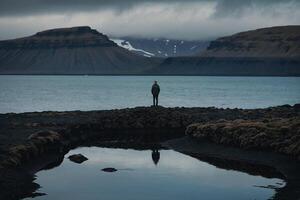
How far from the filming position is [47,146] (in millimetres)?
35625

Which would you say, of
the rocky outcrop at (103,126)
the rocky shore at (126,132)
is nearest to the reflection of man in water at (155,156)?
the rocky shore at (126,132)

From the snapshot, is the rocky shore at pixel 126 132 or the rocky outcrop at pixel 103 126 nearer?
the rocky shore at pixel 126 132

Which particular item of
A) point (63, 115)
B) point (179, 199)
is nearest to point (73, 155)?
point (179, 199)

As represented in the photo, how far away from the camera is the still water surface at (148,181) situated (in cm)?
2533

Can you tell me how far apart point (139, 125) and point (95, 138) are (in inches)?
209

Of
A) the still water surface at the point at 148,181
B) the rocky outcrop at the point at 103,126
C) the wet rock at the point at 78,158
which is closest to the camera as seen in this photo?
the still water surface at the point at 148,181

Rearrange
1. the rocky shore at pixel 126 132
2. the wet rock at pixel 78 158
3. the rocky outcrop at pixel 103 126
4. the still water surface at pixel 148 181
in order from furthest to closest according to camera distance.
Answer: the rocky outcrop at pixel 103 126, the wet rock at pixel 78 158, the rocky shore at pixel 126 132, the still water surface at pixel 148 181

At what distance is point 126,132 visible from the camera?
4703 centimetres

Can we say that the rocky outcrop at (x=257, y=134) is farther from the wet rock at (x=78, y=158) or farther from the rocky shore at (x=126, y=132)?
the wet rock at (x=78, y=158)

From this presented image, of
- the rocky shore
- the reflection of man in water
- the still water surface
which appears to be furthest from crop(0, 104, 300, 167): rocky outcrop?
the still water surface

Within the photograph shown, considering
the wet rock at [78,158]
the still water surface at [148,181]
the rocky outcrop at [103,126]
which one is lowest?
the still water surface at [148,181]

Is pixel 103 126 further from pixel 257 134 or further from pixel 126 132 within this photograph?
pixel 257 134

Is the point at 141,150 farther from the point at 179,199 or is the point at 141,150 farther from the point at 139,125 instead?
the point at 179,199

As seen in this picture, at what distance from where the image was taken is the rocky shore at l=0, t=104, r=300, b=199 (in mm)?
31141
